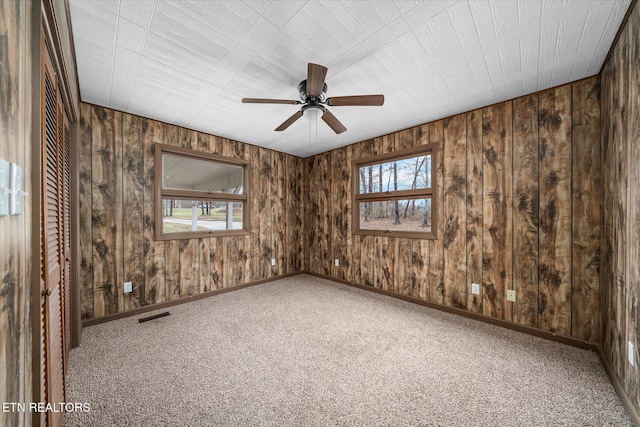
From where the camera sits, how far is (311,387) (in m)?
1.72

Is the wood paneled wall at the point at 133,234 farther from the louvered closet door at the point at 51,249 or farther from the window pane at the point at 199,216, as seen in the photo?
the louvered closet door at the point at 51,249

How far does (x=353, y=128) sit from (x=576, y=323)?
3.17 metres

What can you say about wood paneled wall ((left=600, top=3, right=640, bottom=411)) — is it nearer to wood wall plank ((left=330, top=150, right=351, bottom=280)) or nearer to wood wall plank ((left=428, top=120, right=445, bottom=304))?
wood wall plank ((left=428, top=120, right=445, bottom=304))

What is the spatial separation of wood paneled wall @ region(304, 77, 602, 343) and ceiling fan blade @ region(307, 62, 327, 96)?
1.98 m

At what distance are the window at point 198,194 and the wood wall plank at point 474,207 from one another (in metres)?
3.29

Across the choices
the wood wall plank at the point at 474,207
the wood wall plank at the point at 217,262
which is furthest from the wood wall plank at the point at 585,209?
the wood wall plank at the point at 217,262

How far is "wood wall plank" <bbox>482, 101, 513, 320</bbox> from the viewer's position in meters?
2.63

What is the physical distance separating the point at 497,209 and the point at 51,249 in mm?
3699

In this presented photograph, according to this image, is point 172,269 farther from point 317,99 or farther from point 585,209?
point 585,209

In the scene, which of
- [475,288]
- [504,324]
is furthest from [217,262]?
[504,324]

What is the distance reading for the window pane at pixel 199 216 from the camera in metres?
3.42

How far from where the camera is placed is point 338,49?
1.85 meters

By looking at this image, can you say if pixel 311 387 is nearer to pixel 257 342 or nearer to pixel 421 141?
pixel 257 342

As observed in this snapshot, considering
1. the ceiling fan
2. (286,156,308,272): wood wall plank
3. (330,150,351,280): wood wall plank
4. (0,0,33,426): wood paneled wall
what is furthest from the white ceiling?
(286,156,308,272): wood wall plank
